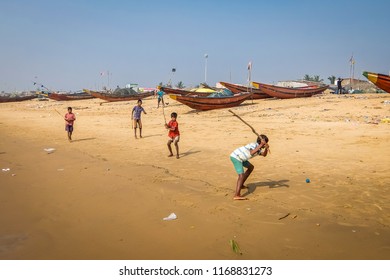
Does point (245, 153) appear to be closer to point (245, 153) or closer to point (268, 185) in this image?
point (245, 153)

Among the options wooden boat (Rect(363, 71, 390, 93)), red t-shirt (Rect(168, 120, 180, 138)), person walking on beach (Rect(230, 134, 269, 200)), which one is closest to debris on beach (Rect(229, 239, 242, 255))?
person walking on beach (Rect(230, 134, 269, 200))

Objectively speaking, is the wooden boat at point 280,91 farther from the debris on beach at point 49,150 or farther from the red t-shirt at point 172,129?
the debris on beach at point 49,150

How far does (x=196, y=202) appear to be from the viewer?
5.15 m

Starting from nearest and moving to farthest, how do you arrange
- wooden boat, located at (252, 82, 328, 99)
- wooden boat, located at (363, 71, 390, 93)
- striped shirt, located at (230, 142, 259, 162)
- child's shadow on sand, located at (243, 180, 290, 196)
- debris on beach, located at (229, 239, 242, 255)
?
debris on beach, located at (229, 239, 242, 255) < striped shirt, located at (230, 142, 259, 162) < child's shadow on sand, located at (243, 180, 290, 196) < wooden boat, located at (363, 71, 390, 93) < wooden boat, located at (252, 82, 328, 99)

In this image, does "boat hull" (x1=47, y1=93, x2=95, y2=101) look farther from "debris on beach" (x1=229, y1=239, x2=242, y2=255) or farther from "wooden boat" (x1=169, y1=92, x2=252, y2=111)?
"debris on beach" (x1=229, y1=239, x2=242, y2=255)

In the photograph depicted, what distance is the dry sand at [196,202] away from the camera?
371cm

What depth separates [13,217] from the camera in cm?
474

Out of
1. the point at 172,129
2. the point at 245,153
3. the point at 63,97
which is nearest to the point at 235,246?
the point at 245,153

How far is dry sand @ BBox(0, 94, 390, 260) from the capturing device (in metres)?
3.71

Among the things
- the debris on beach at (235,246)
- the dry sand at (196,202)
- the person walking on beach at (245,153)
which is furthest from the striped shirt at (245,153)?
the debris on beach at (235,246)

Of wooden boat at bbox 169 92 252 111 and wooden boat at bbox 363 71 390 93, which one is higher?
wooden boat at bbox 363 71 390 93

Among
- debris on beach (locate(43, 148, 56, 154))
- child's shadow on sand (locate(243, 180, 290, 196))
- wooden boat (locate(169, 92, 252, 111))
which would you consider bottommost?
child's shadow on sand (locate(243, 180, 290, 196))

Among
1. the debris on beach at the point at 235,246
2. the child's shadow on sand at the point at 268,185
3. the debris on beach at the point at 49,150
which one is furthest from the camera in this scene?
the debris on beach at the point at 49,150
